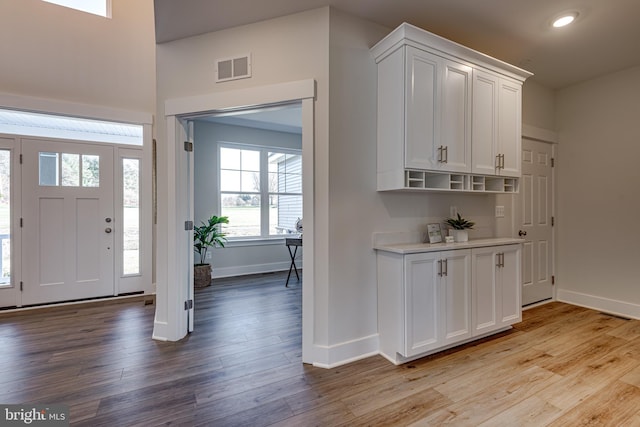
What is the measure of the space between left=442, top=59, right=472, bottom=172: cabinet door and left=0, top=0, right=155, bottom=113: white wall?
370 cm

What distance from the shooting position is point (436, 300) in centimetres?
236

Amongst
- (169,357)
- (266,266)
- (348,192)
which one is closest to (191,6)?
(348,192)

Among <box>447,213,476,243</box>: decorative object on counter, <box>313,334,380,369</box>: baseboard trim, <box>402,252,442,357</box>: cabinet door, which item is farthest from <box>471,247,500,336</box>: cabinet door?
<box>313,334,380,369</box>: baseboard trim

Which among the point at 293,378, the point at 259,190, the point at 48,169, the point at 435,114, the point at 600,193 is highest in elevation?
the point at 435,114

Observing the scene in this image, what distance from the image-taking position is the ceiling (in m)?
2.23

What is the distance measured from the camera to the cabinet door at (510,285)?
2752 millimetres

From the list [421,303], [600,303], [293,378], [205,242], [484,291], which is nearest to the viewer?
[293,378]

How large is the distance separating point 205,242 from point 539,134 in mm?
4834

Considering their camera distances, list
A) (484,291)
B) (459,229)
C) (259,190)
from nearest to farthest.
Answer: (484,291)
(459,229)
(259,190)

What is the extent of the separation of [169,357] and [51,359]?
912 millimetres

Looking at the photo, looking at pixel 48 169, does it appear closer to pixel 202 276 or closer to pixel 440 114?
pixel 202 276

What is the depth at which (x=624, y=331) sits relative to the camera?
289 centimetres

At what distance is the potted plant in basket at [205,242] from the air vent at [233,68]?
2.58 meters

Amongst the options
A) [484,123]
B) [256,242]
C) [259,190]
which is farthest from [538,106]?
[256,242]
